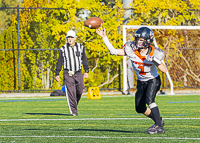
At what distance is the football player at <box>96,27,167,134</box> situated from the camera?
255 inches

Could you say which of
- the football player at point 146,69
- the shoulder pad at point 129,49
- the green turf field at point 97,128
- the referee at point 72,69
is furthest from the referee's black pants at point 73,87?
the shoulder pad at point 129,49

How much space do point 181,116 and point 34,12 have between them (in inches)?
423

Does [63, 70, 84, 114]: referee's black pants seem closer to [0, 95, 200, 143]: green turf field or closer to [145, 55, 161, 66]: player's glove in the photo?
[0, 95, 200, 143]: green turf field

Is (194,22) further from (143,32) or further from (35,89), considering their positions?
(143,32)

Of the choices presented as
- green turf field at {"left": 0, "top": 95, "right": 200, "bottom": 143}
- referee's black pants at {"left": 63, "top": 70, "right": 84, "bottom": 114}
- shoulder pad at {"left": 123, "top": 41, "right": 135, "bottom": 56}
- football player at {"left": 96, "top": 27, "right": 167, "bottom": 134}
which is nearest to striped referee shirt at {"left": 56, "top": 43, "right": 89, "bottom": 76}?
referee's black pants at {"left": 63, "top": 70, "right": 84, "bottom": 114}

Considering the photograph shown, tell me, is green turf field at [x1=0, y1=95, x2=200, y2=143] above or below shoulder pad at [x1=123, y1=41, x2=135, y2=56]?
below

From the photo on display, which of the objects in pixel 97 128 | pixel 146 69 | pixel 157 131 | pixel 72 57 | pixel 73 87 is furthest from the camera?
pixel 72 57

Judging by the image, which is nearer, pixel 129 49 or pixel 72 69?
pixel 129 49

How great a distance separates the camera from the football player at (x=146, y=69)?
6.47 m

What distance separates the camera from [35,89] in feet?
59.4

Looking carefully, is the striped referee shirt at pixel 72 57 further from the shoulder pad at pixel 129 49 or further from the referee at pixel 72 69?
the shoulder pad at pixel 129 49

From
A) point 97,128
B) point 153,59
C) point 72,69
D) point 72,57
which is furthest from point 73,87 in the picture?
point 153,59

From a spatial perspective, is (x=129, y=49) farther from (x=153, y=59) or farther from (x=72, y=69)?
(x=72, y=69)

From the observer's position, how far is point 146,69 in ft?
21.7
